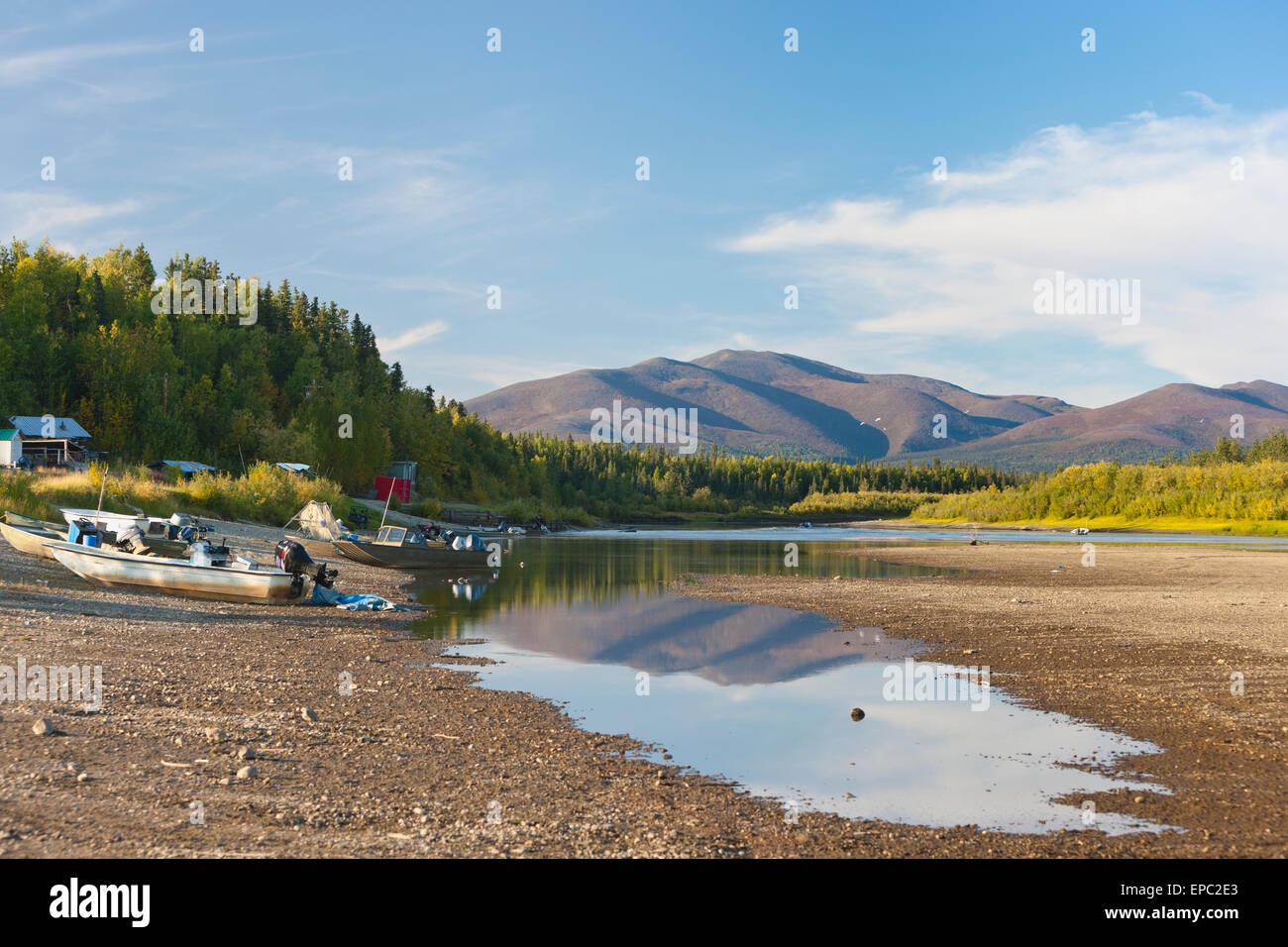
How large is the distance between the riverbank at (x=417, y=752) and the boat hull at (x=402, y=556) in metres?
20.4

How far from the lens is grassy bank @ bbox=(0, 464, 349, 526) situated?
38.7m

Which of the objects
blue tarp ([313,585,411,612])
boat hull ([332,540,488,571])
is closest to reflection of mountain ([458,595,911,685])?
blue tarp ([313,585,411,612])

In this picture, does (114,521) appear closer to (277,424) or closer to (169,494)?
(169,494)

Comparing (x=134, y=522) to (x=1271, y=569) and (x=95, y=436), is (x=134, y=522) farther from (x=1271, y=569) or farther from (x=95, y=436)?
(x=95, y=436)

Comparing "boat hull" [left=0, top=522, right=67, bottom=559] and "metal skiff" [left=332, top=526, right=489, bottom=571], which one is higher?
"boat hull" [left=0, top=522, right=67, bottom=559]

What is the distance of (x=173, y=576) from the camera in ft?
82.1

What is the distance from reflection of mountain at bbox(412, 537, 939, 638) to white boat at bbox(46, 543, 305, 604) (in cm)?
433

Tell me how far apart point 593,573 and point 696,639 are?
23871 millimetres

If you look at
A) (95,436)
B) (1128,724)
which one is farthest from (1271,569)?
(95,436)

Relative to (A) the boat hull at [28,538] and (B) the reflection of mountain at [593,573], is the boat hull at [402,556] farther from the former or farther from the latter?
(A) the boat hull at [28,538]

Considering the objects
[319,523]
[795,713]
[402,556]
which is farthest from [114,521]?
[795,713]

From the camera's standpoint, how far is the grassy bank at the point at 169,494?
3875cm

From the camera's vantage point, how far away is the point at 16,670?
13617mm
